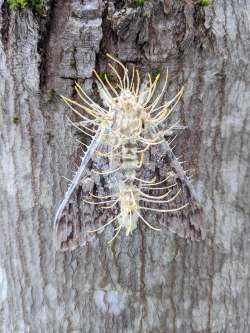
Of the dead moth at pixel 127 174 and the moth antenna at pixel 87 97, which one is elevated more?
the moth antenna at pixel 87 97

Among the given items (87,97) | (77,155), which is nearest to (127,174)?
(77,155)

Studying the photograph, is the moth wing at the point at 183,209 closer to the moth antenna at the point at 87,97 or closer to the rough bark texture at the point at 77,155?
the rough bark texture at the point at 77,155

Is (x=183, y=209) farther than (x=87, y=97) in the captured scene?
Yes

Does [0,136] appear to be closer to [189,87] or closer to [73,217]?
[73,217]

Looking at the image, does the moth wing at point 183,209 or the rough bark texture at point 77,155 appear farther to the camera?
the moth wing at point 183,209

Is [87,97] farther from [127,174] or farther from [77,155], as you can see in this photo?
[127,174]

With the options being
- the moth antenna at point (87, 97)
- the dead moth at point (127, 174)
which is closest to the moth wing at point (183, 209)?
the dead moth at point (127, 174)

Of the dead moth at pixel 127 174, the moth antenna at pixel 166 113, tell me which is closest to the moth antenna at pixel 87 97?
the dead moth at pixel 127 174
